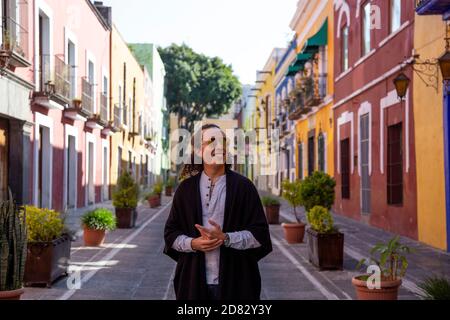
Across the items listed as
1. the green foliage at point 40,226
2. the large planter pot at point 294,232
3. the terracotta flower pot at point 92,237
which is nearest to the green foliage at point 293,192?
the large planter pot at point 294,232

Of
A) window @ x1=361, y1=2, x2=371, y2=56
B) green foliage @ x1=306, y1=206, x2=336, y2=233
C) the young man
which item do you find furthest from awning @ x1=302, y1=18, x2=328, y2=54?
the young man

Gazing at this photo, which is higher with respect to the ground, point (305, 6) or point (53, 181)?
point (305, 6)

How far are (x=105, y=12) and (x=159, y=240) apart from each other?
55.5 feet

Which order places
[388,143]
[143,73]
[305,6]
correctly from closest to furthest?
[388,143], [305,6], [143,73]

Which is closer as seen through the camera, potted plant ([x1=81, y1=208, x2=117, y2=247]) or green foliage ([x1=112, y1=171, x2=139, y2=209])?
potted plant ([x1=81, y1=208, x2=117, y2=247])

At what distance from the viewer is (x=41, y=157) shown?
1788 cm

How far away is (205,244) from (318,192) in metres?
8.75

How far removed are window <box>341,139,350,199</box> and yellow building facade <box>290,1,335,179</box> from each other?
1.30 meters

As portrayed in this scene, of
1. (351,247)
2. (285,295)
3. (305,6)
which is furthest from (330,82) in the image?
(285,295)

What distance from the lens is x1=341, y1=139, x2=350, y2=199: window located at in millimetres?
20125

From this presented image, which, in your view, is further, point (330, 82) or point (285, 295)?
point (330, 82)

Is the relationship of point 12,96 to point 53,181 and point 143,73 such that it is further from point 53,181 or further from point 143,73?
point 143,73

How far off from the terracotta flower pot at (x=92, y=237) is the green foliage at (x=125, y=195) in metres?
3.85

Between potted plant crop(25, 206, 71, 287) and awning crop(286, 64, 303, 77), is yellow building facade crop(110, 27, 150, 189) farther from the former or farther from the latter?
potted plant crop(25, 206, 71, 287)
